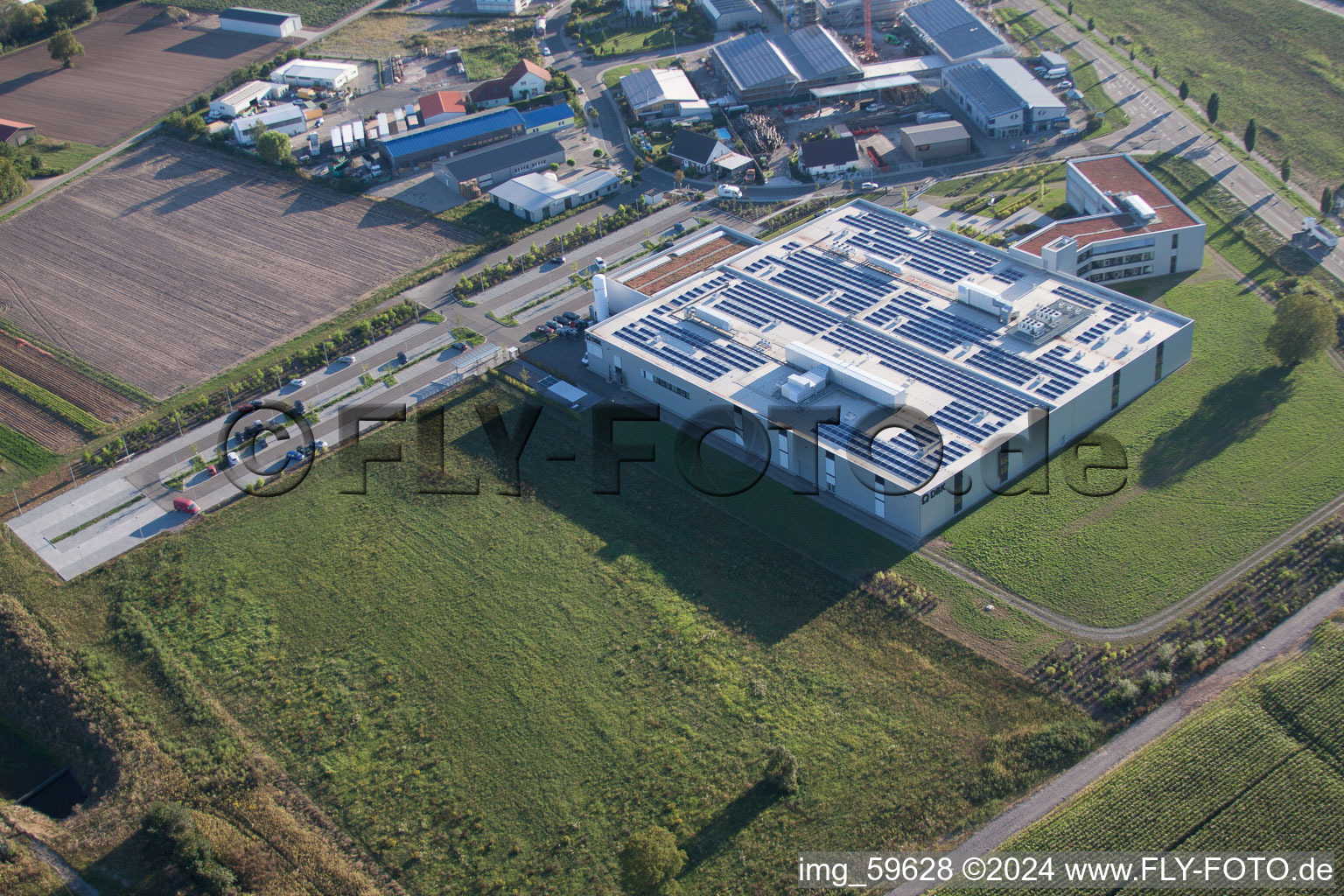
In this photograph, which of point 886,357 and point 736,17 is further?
point 736,17

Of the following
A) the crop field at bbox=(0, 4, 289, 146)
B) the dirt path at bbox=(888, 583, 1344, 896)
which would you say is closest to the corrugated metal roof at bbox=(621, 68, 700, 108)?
the crop field at bbox=(0, 4, 289, 146)

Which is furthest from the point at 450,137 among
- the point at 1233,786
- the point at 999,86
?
the point at 1233,786

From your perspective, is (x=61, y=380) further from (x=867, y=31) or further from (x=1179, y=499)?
(x=867, y=31)

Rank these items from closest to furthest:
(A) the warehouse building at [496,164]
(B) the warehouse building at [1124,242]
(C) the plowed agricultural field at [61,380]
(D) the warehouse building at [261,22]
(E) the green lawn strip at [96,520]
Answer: (E) the green lawn strip at [96,520], (C) the plowed agricultural field at [61,380], (B) the warehouse building at [1124,242], (A) the warehouse building at [496,164], (D) the warehouse building at [261,22]

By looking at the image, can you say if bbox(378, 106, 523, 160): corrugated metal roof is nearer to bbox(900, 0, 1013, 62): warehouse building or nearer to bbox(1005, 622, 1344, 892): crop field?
bbox(900, 0, 1013, 62): warehouse building

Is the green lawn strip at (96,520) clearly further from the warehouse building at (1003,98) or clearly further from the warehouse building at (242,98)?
the warehouse building at (1003,98)

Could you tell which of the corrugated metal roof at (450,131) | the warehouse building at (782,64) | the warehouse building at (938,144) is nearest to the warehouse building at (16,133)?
the corrugated metal roof at (450,131)

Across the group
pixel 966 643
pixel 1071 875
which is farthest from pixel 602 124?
pixel 1071 875
